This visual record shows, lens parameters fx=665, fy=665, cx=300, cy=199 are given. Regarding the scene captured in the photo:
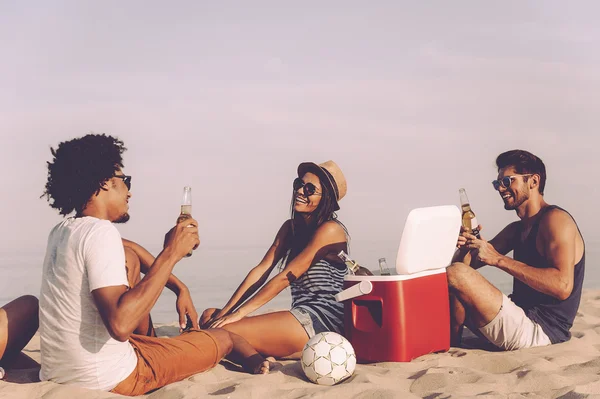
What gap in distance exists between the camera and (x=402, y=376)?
4355mm

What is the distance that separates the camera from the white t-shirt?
3389mm

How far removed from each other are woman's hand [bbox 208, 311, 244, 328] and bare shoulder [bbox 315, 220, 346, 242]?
33.0 inches

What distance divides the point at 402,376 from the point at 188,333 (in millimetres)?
1426

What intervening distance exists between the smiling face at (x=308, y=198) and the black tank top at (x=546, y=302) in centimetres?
169

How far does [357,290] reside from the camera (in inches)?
182

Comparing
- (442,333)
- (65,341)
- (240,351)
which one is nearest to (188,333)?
(240,351)

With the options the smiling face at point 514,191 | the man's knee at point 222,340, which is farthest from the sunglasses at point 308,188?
the smiling face at point 514,191

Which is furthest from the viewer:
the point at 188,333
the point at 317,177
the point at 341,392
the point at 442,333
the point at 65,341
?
the point at 317,177

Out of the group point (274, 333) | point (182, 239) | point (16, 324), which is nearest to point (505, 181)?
point (274, 333)

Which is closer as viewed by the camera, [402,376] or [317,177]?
[402,376]

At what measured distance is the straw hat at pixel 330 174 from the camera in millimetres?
5430

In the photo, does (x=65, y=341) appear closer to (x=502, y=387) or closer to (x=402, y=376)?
(x=402, y=376)

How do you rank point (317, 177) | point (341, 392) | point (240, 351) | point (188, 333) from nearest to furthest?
point (341, 392) → point (188, 333) → point (240, 351) → point (317, 177)

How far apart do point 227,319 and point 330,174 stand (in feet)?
4.75
